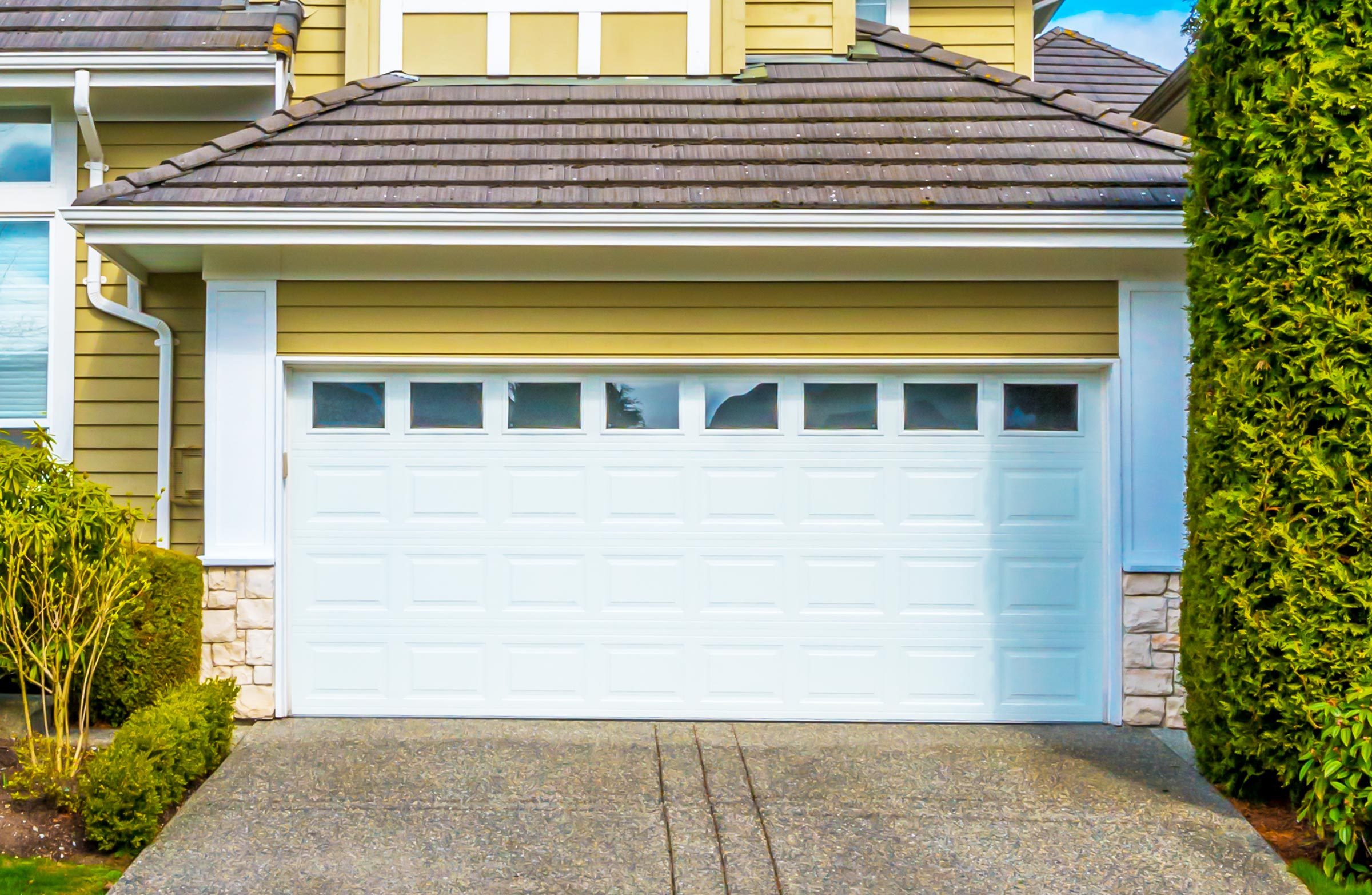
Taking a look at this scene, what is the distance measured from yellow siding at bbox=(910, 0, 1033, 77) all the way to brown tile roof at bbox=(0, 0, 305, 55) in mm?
4563

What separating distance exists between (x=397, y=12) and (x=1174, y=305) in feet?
17.0

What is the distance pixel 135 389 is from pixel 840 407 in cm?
437

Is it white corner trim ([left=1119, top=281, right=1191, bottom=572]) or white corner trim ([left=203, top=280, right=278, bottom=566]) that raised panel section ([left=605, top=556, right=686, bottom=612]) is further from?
white corner trim ([left=1119, top=281, right=1191, bottom=572])

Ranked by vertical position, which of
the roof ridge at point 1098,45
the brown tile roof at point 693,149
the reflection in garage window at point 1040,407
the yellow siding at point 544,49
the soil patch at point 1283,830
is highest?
the roof ridge at point 1098,45

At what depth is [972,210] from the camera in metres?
5.48

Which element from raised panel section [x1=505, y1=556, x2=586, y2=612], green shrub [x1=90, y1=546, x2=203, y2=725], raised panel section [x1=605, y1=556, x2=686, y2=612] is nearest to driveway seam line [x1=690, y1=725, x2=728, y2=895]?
raised panel section [x1=605, y1=556, x2=686, y2=612]

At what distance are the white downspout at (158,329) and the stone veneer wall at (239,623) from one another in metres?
0.84

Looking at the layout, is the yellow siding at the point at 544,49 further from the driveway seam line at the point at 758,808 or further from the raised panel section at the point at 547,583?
the driveway seam line at the point at 758,808

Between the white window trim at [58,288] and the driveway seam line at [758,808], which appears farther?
the white window trim at [58,288]

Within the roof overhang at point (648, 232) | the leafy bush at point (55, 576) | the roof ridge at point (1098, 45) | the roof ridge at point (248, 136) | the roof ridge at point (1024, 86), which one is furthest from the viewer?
the roof ridge at point (1098, 45)

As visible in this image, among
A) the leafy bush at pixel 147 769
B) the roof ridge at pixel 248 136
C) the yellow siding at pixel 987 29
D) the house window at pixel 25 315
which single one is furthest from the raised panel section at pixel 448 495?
the yellow siding at pixel 987 29

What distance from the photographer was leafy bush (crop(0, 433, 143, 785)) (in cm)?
466

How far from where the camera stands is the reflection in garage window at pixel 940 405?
598 cm

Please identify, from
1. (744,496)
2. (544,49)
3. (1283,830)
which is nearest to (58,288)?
(544,49)
